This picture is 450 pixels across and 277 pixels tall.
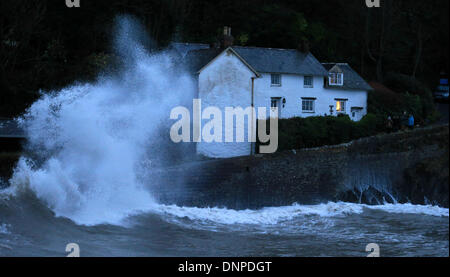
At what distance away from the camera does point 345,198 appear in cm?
2614

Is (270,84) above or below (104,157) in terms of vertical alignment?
above

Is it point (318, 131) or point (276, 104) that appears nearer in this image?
point (318, 131)

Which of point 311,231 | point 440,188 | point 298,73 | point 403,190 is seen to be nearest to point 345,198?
point 403,190

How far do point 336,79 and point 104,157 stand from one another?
1830 cm

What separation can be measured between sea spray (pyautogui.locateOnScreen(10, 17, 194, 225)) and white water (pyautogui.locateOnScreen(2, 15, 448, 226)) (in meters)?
0.03

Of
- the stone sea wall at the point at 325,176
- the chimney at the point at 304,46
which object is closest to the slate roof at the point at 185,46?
the chimney at the point at 304,46

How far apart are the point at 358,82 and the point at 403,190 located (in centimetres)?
1040

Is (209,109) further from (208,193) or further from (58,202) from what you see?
(58,202)

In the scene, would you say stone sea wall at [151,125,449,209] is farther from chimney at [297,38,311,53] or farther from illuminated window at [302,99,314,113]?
chimney at [297,38,311,53]

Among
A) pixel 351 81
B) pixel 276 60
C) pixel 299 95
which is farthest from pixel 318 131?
pixel 351 81

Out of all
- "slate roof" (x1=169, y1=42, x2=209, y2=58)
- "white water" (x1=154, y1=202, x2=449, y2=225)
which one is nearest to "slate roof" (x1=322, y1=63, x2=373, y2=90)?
"slate roof" (x1=169, y1=42, x2=209, y2=58)
